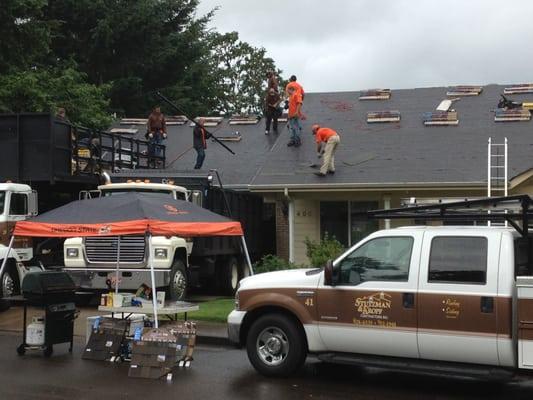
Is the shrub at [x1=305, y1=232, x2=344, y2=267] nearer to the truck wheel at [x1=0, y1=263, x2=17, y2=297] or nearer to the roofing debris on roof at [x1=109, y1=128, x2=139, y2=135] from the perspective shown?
the truck wheel at [x1=0, y1=263, x2=17, y2=297]

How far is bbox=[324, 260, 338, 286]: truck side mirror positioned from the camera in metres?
8.06

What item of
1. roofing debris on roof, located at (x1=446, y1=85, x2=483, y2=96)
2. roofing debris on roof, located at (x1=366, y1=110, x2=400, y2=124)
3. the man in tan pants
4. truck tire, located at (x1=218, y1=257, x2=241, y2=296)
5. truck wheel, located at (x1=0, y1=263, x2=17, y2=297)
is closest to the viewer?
truck wheel, located at (x1=0, y1=263, x2=17, y2=297)

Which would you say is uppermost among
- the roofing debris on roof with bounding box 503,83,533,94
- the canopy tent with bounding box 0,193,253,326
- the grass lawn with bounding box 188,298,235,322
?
the roofing debris on roof with bounding box 503,83,533,94

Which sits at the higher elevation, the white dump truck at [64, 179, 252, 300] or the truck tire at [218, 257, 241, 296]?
the white dump truck at [64, 179, 252, 300]

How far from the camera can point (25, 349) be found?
1012cm

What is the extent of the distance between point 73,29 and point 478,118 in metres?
21.7

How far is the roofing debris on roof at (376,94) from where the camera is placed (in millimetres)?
23188

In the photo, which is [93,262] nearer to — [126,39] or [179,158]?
[179,158]

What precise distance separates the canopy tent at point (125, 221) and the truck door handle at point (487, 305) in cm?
395

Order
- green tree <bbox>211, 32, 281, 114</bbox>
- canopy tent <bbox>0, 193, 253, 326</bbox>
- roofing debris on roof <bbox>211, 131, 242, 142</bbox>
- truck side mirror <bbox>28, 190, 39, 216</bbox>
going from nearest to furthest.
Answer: canopy tent <bbox>0, 193, 253, 326</bbox> < truck side mirror <bbox>28, 190, 39, 216</bbox> < roofing debris on roof <bbox>211, 131, 242, 142</bbox> < green tree <bbox>211, 32, 281, 114</bbox>

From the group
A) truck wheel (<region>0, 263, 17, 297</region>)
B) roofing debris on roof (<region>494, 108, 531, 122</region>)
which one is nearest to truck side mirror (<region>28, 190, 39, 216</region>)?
truck wheel (<region>0, 263, 17, 297</region>)

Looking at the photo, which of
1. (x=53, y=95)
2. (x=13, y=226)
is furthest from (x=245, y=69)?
(x=13, y=226)

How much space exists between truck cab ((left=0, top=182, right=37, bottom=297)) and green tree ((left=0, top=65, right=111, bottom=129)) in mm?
8759

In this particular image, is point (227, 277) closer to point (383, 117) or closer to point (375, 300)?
point (383, 117)
